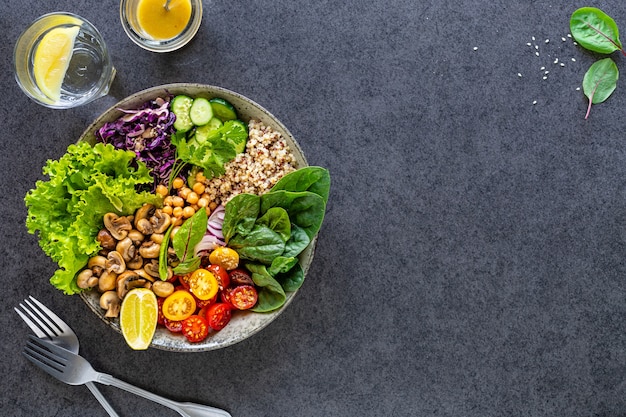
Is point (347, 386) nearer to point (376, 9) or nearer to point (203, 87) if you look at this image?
point (203, 87)

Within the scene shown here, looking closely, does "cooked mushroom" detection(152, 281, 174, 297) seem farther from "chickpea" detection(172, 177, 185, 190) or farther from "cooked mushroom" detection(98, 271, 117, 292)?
"chickpea" detection(172, 177, 185, 190)

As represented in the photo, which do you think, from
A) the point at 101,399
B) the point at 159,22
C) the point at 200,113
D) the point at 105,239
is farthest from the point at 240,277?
the point at 159,22

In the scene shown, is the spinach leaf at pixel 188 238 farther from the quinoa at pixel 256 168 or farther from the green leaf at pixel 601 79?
the green leaf at pixel 601 79

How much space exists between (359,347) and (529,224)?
2.28 feet

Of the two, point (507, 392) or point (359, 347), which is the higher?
point (359, 347)

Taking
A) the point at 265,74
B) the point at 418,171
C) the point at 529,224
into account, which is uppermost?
the point at 265,74

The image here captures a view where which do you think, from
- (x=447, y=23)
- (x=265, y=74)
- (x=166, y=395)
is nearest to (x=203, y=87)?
(x=265, y=74)

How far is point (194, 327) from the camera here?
1.78m

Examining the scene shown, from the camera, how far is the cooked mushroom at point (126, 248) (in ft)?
5.76

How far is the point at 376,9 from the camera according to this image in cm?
206

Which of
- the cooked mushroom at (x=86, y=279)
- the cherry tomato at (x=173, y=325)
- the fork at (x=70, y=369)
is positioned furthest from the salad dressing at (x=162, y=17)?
the fork at (x=70, y=369)

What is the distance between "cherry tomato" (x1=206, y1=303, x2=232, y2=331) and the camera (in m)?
1.79

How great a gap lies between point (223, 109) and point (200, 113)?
0.07 metres

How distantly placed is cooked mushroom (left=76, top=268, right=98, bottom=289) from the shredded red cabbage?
319mm
